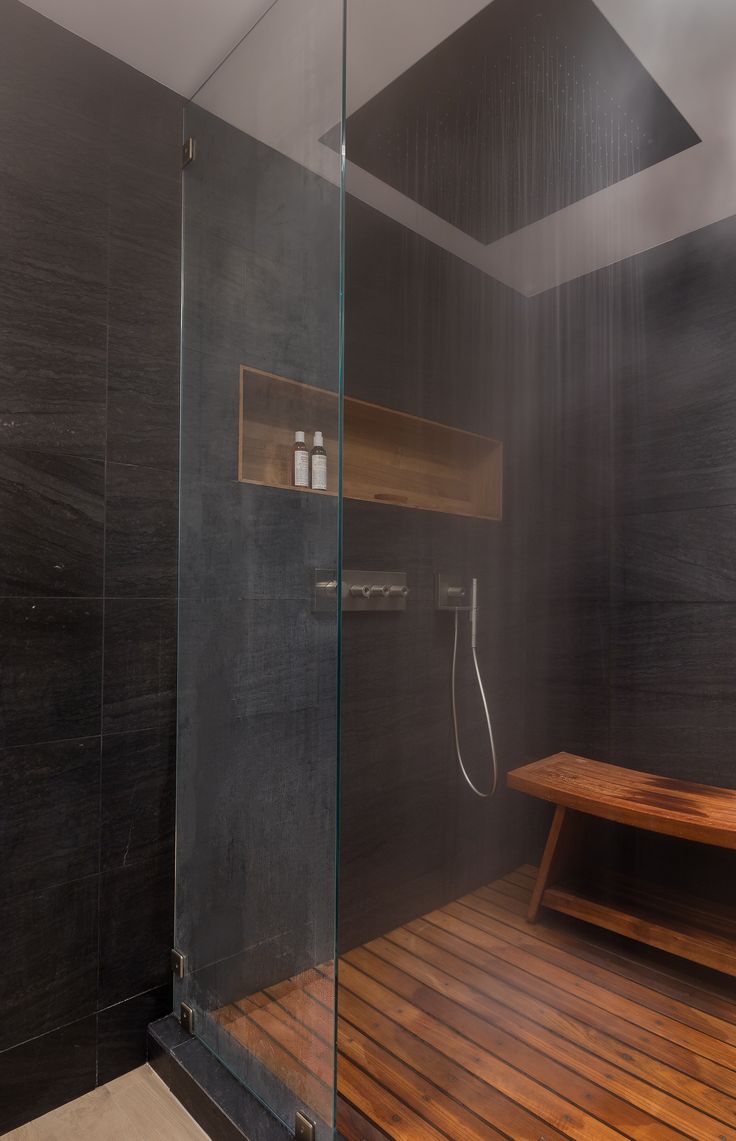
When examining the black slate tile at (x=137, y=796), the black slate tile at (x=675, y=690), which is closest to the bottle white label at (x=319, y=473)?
the black slate tile at (x=675, y=690)

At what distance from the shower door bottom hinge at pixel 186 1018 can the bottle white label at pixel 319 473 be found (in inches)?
52.3

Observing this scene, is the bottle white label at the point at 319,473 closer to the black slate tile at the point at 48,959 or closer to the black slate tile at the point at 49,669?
the black slate tile at the point at 49,669

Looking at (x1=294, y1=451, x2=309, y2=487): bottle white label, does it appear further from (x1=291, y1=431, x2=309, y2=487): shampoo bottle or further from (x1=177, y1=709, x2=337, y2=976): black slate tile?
(x1=177, y1=709, x2=337, y2=976): black slate tile

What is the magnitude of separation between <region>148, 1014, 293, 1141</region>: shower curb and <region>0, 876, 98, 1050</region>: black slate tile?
8.2 inches

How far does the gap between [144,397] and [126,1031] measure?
1.56 m

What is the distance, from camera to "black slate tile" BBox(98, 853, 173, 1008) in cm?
166

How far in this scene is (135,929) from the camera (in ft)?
5.62

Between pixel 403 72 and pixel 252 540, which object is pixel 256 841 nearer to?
pixel 252 540

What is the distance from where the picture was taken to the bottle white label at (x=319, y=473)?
1.28 metres

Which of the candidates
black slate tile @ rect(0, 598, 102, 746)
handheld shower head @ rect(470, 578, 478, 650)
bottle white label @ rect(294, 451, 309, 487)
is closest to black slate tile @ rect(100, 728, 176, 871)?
black slate tile @ rect(0, 598, 102, 746)

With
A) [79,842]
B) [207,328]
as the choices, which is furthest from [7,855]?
[207,328]

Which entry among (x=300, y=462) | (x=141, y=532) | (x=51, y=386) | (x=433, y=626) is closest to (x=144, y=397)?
(x=51, y=386)

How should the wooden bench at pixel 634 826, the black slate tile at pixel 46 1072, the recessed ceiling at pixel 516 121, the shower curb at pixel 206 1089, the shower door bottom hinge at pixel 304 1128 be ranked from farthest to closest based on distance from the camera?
1. the black slate tile at pixel 46 1072
2. the shower curb at pixel 206 1089
3. the shower door bottom hinge at pixel 304 1128
4. the recessed ceiling at pixel 516 121
5. the wooden bench at pixel 634 826

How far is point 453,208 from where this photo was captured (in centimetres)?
129
